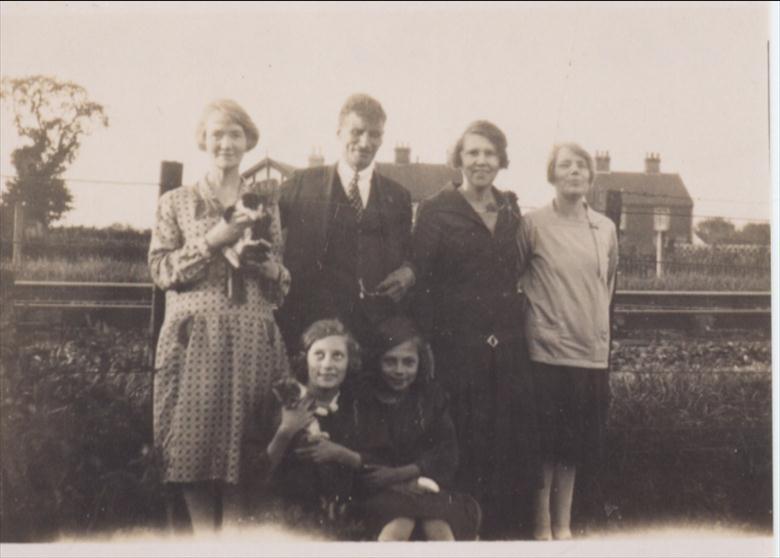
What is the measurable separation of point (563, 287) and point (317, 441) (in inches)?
27.0

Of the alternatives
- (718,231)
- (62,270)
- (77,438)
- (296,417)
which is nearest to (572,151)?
(718,231)

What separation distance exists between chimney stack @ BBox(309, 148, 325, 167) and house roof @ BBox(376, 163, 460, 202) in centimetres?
14

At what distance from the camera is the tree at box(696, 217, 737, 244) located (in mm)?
2182

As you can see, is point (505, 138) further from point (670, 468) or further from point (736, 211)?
point (670, 468)

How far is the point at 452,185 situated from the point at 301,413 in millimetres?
641

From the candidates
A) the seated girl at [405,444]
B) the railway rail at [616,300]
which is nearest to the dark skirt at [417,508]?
the seated girl at [405,444]

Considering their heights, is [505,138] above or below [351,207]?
above

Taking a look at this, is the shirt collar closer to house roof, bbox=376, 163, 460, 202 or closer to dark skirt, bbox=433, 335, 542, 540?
dark skirt, bbox=433, 335, 542, 540

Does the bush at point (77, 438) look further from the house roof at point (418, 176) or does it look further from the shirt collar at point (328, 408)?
the house roof at point (418, 176)

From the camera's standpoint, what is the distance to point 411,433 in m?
1.99

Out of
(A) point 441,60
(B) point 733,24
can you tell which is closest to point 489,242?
(A) point 441,60

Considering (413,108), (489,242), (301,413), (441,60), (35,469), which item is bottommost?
(35,469)

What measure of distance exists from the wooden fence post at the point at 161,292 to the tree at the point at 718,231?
131 cm

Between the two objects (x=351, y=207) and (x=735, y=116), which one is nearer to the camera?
(x=351, y=207)
